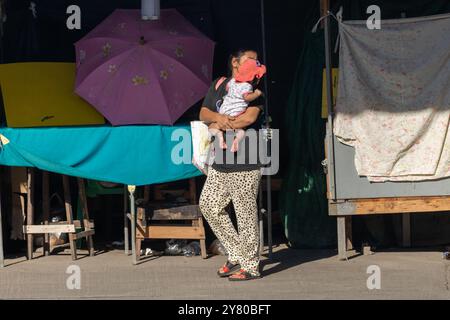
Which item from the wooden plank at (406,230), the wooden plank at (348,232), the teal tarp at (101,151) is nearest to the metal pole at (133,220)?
the teal tarp at (101,151)

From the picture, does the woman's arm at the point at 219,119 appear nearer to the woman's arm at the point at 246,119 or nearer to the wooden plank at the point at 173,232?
the woman's arm at the point at 246,119

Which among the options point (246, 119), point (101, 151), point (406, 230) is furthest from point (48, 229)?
point (406, 230)

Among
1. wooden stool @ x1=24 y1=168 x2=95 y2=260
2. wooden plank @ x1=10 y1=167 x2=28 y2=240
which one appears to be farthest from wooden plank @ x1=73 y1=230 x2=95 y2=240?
wooden plank @ x1=10 y1=167 x2=28 y2=240

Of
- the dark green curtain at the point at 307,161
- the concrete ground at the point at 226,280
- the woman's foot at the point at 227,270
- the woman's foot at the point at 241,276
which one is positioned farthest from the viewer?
the dark green curtain at the point at 307,161

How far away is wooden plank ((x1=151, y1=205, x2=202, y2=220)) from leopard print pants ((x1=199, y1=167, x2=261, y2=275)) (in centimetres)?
93

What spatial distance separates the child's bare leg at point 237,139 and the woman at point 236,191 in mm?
37

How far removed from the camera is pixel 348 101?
9438mm

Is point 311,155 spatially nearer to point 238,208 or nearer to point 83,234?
point 238,208

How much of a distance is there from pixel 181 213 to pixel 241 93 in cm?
163

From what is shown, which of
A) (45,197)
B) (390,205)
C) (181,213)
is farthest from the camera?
(45,197)

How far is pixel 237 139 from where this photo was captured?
8.70m

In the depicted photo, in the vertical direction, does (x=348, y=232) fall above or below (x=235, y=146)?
below

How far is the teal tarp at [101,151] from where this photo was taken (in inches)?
370

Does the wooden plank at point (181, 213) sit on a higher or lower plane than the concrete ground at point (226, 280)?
higher
